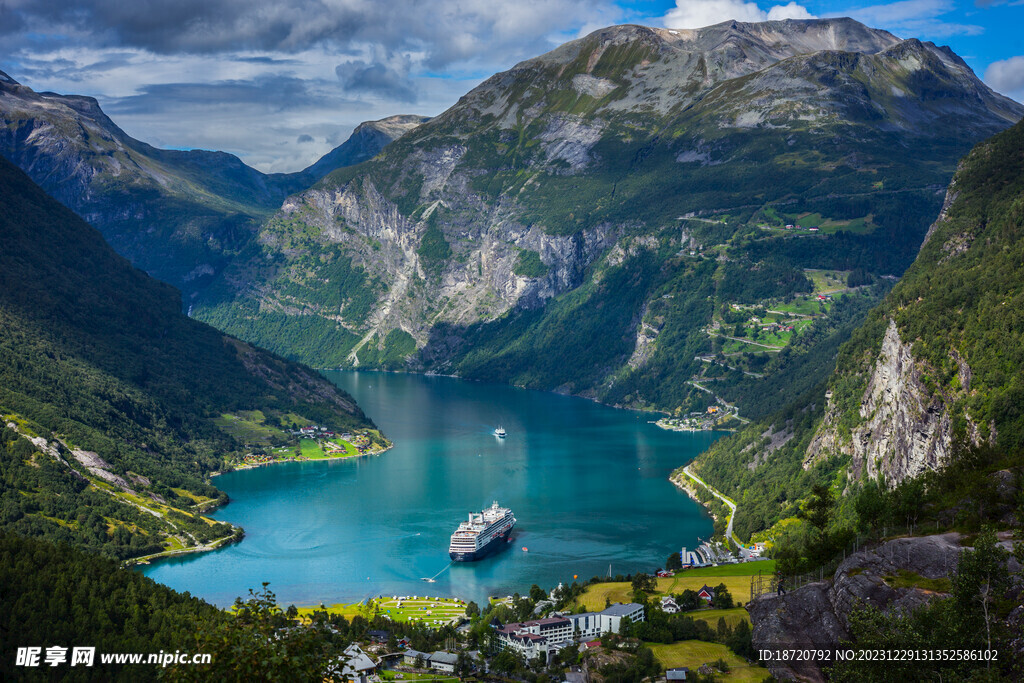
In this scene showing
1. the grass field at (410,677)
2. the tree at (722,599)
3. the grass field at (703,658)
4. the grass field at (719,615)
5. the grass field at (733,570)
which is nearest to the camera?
the grass field at (703,658)

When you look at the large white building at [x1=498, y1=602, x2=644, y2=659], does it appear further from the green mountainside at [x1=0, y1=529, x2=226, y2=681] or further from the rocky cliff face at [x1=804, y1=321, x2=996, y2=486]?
the rocky cliff face at [x1=804, y1=321, x2=996, y2=486]

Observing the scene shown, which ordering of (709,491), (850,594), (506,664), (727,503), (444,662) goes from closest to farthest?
1. (850,594)
2. (506,664)
3. (444,662)
4. (727,503)
5. (709,491)

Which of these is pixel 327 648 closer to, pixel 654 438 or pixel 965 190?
pixel 965 190

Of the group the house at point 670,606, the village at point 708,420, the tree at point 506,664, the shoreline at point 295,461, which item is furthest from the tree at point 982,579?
the village at point 708,420

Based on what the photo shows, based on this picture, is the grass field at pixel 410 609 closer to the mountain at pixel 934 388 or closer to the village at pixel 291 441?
the mountain at pixel 934 388

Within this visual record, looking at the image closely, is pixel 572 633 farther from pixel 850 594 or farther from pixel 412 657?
pixel 850 594

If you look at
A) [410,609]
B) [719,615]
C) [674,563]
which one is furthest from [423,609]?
[719,615]
